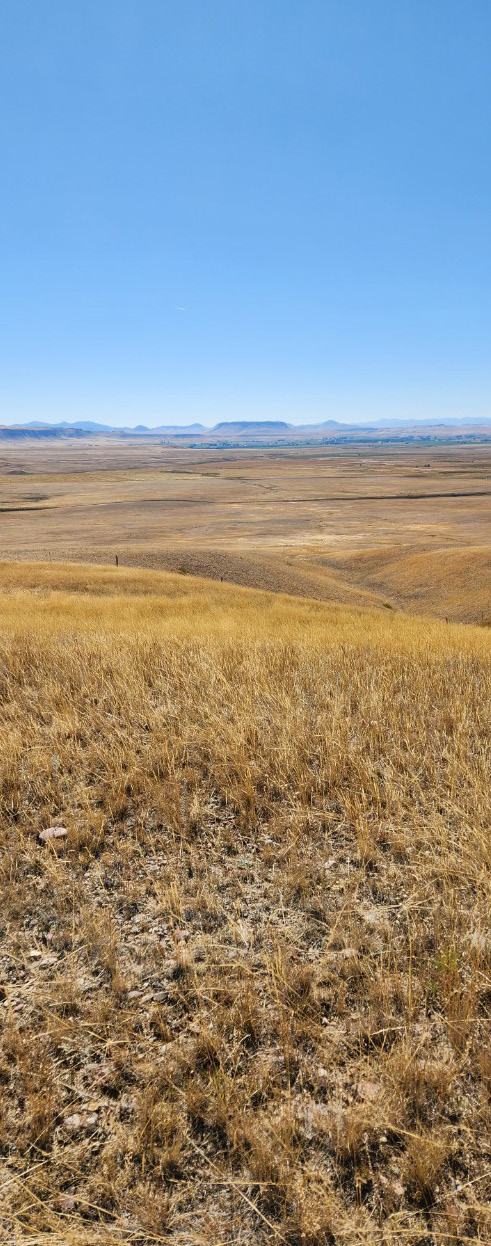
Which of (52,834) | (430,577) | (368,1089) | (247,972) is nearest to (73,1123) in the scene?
(247,972)

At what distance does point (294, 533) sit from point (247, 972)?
6216 cm

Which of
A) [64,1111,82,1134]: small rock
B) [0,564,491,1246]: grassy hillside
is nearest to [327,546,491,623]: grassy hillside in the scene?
[0,564,491,1246]: grassy hillside

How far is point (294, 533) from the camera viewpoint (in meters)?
63.8

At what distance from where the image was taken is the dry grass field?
121ft

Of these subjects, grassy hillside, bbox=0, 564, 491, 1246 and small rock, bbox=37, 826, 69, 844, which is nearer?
grassy hillside, bbox=0, 564, 491, 1246

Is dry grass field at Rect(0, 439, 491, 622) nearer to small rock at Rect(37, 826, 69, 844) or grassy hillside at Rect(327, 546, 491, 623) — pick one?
grassy hillside at Rect(327, 546, 491, 623)

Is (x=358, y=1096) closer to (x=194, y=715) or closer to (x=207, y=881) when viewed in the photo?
(x=207, y=881)

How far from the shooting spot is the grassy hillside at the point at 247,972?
2096 mm

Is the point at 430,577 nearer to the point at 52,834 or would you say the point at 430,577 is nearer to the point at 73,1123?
the point at 52,834

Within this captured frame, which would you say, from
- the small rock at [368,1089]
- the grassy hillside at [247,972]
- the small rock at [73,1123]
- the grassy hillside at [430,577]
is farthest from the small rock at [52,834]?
the grassy hillside at [430,577]

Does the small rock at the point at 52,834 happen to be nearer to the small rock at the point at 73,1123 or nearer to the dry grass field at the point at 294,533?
the small rock at the point at 73,1123

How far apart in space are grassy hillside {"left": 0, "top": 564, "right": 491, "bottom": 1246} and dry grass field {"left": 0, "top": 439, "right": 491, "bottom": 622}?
2810cm

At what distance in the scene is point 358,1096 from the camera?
2.38m

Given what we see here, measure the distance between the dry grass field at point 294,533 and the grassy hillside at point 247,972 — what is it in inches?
1106
